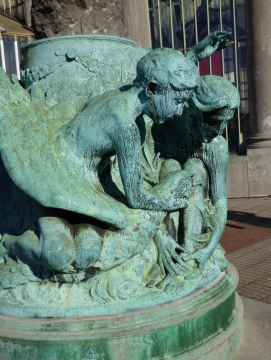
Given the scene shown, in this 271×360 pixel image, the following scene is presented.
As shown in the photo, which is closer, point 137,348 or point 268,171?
point 137,348

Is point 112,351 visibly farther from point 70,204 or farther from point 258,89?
point 258,89


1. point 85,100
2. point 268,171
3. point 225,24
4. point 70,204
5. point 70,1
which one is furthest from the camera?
point 225,24

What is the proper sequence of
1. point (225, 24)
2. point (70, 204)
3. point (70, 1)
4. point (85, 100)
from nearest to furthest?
point (70, 204), point (85, 100), point (70, 1), point (225, 24)

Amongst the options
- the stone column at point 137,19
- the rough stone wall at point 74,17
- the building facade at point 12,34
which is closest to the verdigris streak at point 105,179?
the rough stone wall at point 74,17

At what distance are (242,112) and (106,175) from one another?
9438 millimetres

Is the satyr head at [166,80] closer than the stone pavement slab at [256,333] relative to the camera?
Yes

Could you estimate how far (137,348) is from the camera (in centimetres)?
235

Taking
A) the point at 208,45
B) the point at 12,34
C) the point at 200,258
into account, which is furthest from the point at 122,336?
the point at 12,34

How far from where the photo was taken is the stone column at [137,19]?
9.90 m

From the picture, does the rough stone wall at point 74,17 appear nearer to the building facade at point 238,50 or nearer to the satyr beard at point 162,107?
the satyr beard at point 162,107

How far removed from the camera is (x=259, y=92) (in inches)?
396

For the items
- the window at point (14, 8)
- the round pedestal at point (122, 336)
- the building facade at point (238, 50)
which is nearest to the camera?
the round pedestal at point (122, 336)

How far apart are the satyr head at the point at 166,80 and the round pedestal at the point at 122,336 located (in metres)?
1.09

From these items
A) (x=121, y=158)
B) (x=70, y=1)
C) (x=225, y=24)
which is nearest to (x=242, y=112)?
(x=225, y=24)
